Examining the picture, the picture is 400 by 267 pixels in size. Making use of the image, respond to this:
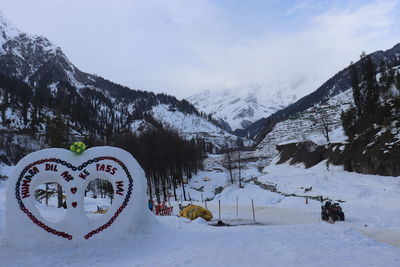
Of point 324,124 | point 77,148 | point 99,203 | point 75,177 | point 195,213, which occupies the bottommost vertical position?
point 99,203

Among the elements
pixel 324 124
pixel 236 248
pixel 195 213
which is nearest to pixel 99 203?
pixel 195 213

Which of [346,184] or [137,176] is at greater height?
[137,176]

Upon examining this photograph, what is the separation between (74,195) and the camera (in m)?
13.0

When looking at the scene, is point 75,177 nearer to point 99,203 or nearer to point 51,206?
point 51,206

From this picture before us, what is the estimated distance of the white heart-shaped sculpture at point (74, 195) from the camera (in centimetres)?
1231

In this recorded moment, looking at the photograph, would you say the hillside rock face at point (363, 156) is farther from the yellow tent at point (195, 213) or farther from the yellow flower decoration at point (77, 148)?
the yellow flower decoration at point (77, 148)

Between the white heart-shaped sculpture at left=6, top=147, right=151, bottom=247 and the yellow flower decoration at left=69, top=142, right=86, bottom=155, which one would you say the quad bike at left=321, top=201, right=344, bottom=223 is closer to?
the white heart-shaped sculpture at left=6, top=147, right=151, bottom=247

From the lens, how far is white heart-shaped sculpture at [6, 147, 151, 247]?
1231 centimetres

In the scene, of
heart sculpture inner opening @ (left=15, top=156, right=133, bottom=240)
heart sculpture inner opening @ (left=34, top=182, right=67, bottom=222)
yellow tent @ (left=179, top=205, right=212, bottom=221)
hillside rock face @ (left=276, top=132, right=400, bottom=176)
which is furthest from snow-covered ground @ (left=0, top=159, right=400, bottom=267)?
hillside rock face @ (left=276, top=132, right=400, bottom=176)

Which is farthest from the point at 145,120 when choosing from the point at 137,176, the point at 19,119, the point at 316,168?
the point at 137,176

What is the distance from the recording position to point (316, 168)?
5056cm

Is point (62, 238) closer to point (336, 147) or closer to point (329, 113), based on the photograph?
point (336, 147)

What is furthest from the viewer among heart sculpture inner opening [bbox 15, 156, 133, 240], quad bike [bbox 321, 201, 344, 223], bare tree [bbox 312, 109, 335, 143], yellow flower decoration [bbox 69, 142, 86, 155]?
bare tree [bbox 312, 109, 335, 143]

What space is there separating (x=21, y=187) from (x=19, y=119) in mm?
117924
